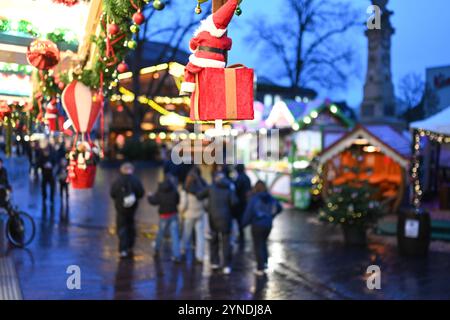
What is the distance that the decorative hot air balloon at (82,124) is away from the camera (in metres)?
4.57

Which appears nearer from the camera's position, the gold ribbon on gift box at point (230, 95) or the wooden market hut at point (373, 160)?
the gold ribbon on gift box at point (230, 95)

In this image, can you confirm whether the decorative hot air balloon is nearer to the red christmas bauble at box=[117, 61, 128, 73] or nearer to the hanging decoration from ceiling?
the red christmas bauble at box=[117, 61, 128, 73]

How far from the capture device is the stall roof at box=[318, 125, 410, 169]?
53.2 feet

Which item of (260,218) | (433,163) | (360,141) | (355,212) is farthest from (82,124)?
(433,163)

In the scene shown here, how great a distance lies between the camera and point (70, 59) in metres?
5.15

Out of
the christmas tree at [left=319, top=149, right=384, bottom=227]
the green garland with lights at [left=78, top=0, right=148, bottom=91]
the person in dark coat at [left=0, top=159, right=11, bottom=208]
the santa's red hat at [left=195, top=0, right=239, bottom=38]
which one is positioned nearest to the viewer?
the santa's red hat at [left=195, top=0, right=239, bottom=38]

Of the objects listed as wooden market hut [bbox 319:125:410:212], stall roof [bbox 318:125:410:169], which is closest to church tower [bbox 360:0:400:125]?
wooden market hut [bbox 319:125:410:212]

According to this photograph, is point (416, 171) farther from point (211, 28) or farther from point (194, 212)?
point (211, 28)

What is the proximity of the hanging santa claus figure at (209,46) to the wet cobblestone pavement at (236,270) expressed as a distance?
5994mm

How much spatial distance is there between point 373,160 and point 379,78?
4433mm

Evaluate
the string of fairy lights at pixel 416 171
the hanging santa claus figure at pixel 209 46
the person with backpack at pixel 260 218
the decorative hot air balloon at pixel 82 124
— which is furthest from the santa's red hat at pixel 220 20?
the string of fairy lights at pixel 416 171

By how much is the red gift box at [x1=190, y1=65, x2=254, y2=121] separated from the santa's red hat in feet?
0.57

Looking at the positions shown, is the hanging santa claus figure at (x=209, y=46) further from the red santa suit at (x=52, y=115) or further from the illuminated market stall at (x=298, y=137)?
the illuminated market stall at (x=298, y=137)
